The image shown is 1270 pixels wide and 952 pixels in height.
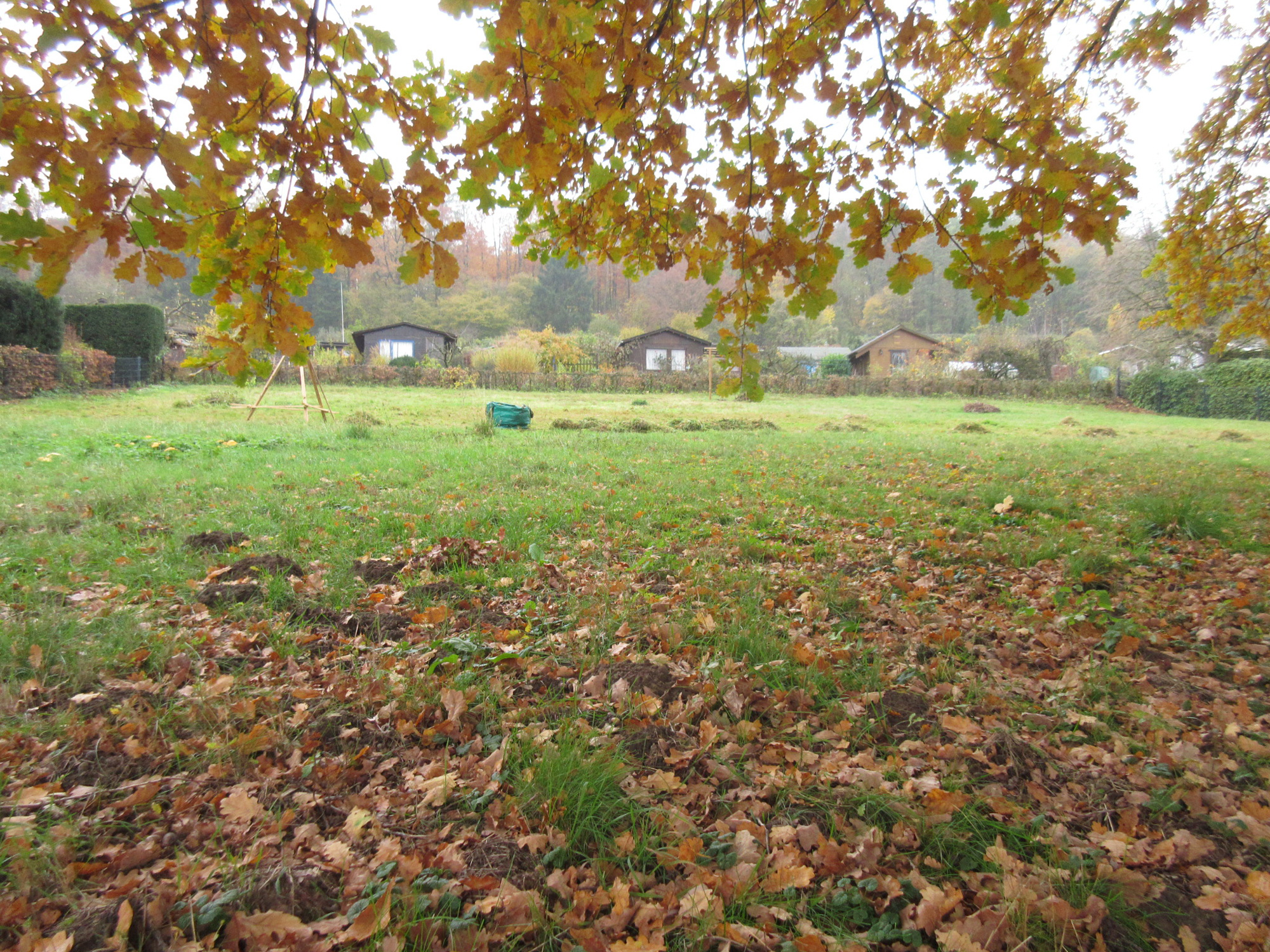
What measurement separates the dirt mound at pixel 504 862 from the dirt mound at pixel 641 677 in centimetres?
89

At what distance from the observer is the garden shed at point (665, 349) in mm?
37719

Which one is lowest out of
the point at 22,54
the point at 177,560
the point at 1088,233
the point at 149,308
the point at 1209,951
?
the point at 1209,951

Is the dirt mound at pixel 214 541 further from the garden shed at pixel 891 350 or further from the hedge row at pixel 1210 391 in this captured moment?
the garden shed at pixel 891 350

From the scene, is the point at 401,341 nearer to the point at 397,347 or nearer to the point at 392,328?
the point at 397,347

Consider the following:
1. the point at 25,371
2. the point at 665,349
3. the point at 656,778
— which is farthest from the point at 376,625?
the point at 665,349

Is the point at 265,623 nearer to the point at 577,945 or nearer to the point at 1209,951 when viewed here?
the point at 577,945

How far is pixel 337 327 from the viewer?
54812 millimetres

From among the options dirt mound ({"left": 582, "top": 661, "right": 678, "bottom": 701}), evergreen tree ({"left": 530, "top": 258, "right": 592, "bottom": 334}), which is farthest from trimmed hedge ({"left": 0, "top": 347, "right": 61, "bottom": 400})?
evergreen tree ({"left": 530, "top": 258, "right": 592, "bottom": 334})

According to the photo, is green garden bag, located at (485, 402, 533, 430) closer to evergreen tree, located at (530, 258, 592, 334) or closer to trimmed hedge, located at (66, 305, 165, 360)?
trimmed hedge, located at (66, 305, 165, 360)

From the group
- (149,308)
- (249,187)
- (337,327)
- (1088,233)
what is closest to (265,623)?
(249,187)

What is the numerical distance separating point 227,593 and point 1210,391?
31.6 metres

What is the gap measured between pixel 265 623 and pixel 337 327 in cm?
5893

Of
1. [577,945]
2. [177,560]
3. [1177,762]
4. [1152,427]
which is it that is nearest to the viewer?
[577,945]

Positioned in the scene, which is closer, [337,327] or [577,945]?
[577,945]
